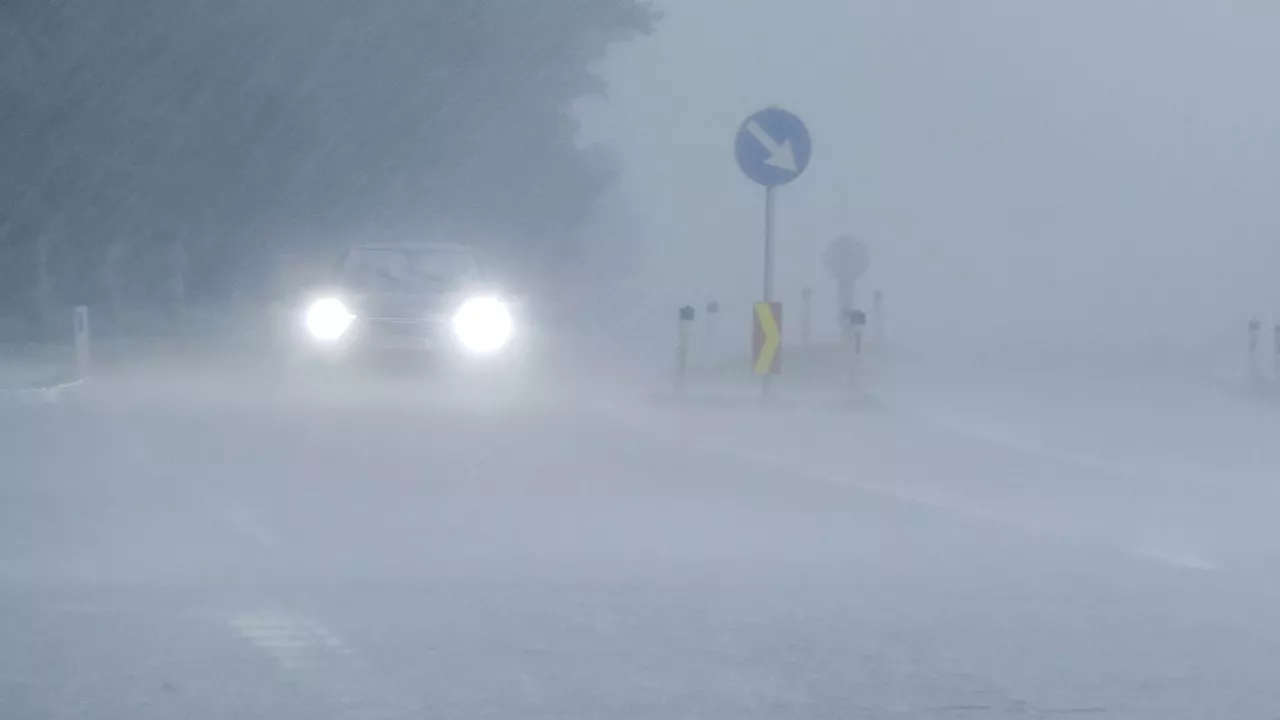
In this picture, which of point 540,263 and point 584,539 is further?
point 540,263

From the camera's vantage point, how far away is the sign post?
19.6m

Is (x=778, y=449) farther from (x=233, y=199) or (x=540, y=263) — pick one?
(x=540, y=263)

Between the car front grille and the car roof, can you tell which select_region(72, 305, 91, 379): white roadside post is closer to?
the car roof

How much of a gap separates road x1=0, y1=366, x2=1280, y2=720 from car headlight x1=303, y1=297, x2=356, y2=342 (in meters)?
5.49

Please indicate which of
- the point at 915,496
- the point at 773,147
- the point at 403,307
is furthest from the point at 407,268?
the point at 915,496

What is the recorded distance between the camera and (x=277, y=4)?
3631 centimetres

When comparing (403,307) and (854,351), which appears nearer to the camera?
(403,307)

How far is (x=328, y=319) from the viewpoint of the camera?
20000 millimetres

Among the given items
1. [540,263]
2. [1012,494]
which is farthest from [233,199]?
[1012,494]

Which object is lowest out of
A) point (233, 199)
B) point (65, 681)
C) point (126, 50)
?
point (65, 681)

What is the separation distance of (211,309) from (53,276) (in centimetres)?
364

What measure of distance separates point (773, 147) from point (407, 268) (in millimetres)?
4093

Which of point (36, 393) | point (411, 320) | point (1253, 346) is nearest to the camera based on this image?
point (411, 320)

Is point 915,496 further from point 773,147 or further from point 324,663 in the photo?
point 773,147
